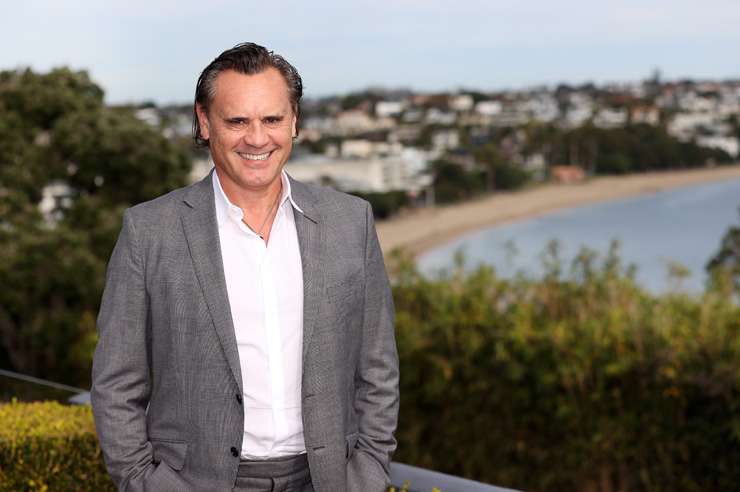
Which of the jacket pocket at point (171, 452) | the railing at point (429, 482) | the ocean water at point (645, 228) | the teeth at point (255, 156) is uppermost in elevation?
the teeth at point (255, 156)

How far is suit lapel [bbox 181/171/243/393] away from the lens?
161 centimetres

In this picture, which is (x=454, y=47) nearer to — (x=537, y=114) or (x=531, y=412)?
(x=537, y=114)

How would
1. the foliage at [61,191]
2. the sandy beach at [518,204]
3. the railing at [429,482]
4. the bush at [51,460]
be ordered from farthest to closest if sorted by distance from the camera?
the sandy beach at [518,204], the foliage at [61,191], the bush at [51,460], the railing at [429,482]

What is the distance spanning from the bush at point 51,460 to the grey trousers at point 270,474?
0.97 m

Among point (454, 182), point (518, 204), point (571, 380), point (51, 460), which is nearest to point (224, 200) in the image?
point (51, 460)

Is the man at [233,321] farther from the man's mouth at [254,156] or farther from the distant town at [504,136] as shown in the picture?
the distant town at [504,136]

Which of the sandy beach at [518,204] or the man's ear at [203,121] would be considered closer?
the man's ear at [203,121]

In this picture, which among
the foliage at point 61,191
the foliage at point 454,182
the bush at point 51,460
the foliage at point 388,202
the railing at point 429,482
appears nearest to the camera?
the railing at point 429,482

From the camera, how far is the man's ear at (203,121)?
1.71 m

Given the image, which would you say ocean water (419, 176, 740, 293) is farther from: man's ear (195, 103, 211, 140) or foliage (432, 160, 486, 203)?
man's ear (195, 103, 211, 140)

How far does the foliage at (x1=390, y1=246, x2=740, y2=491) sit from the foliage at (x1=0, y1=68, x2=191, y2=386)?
16.1ft

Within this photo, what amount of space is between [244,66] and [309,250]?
0.35 metres

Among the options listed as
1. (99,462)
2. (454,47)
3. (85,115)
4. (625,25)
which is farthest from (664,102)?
(99,462)

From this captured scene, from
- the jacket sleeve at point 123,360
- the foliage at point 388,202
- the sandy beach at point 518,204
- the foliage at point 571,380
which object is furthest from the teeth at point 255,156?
the foliage at point 388,202
